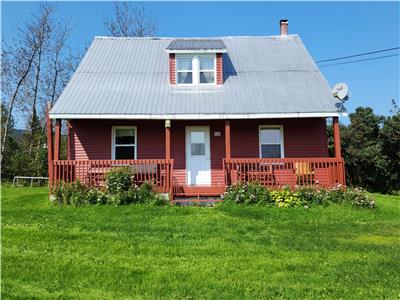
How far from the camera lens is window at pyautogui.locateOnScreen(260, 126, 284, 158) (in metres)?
15.2

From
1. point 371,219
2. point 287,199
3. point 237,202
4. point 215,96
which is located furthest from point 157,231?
point 215,96

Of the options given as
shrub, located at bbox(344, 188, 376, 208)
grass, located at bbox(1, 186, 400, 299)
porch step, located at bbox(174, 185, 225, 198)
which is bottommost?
grass, located at bbox(1, 186, 400, 299)

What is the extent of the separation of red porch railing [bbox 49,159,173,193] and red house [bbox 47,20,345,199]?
0.12ft

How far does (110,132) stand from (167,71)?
3.47 meters

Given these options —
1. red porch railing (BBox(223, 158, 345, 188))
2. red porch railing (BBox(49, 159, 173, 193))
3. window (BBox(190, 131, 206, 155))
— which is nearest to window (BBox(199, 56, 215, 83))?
window (BBox(190, 131, 206, 155))

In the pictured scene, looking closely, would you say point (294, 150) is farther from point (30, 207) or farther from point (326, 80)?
point (30, 207)

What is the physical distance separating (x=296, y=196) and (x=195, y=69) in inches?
258

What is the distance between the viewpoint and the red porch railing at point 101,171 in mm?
12734

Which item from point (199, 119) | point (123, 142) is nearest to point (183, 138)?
point (199, 119)

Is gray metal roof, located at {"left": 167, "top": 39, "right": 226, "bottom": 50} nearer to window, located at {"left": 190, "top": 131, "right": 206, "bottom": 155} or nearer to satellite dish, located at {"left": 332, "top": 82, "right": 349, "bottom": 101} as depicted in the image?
window, located at {"left": 190, "top": 131, "right": 206, "bottom": 155}

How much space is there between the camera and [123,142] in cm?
1534

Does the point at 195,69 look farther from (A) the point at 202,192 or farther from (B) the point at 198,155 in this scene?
(A) the point at 202,192

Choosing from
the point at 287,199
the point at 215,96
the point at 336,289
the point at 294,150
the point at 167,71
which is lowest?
the point at 336,289

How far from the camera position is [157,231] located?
339 inches
